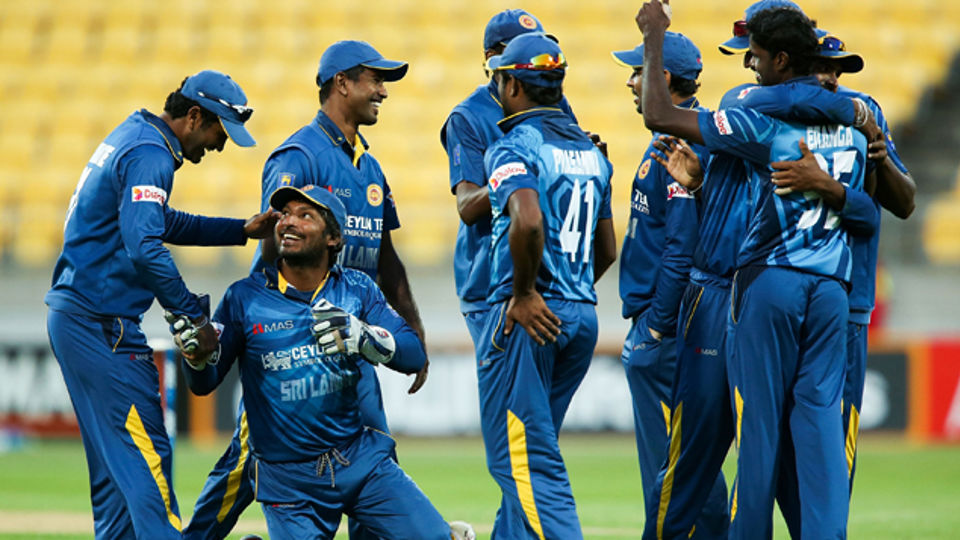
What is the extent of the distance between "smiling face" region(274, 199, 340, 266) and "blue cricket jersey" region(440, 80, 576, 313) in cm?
81

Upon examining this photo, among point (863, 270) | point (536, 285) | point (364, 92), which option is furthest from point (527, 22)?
point (863, 270)

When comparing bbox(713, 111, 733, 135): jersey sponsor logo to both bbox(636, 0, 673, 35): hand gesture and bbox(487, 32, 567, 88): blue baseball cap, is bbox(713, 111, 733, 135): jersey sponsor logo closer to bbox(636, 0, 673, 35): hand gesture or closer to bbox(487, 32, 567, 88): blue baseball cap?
bbox(636, 0, 673, 35): hand gesture

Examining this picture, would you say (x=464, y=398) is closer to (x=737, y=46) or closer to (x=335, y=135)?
(x=335, y=135)

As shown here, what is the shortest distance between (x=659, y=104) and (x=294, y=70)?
1452 centimetres

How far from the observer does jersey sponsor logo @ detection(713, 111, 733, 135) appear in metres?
5.07

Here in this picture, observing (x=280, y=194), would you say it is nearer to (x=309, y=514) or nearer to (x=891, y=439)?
(x=309, y=514)

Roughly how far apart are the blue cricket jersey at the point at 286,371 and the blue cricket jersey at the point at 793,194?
4.95ft

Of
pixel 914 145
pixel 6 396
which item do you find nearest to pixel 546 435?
pixel 6 396

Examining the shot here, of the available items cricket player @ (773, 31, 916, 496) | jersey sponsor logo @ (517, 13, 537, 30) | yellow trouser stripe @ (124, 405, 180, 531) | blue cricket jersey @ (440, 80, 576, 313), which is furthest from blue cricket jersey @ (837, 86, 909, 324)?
yellow trouser stripe @ (124, 405, 180, 531)

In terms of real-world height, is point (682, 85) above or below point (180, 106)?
above

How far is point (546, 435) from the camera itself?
520 cm

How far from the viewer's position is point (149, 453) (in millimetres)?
5512

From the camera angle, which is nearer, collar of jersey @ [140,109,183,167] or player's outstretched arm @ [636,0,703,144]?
player's outstretched arm @ [636,0,703,144]

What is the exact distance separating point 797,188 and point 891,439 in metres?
10.0
